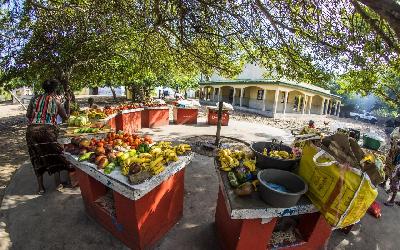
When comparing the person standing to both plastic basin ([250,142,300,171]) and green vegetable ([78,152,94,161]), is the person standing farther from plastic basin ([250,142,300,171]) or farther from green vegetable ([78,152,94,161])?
plastic basin ([250,142,300,171])

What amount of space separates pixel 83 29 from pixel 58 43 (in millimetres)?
986

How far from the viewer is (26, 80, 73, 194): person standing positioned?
491cm

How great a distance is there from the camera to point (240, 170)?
3568 millimetres

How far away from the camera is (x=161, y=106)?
13930mm

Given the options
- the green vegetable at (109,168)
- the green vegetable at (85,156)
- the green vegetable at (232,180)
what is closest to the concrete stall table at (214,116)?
the green vegetable at (85,156)

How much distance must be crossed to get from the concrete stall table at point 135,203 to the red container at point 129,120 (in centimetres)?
663

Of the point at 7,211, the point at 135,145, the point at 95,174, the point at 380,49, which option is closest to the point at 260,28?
the point at 380,49

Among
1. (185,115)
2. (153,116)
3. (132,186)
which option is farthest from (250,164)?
(185,115)

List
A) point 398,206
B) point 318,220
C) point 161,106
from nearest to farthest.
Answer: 1. point 318,220
2. point 398,206
3. point 161,106

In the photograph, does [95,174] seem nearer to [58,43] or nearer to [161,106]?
[58,43]

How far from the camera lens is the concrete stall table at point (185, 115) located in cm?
1507

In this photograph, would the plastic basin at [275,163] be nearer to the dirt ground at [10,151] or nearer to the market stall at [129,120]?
the dirt ground at [10,151]

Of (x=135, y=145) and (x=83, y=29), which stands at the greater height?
(x=83, y=29)

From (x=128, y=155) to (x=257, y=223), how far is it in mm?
2232
